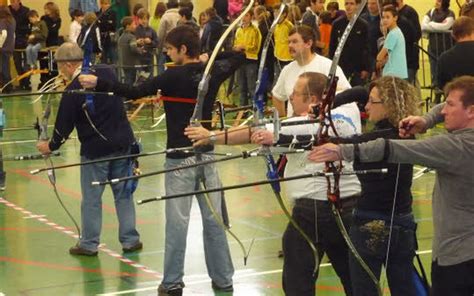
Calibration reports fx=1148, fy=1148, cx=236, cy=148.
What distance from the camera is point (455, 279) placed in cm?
511

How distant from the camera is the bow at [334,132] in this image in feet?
17.9

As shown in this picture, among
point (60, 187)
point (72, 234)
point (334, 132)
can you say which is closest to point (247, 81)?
point (60, 187)

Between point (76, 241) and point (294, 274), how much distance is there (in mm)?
3684

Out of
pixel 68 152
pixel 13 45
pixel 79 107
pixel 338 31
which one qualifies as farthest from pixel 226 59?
pixel 13 45

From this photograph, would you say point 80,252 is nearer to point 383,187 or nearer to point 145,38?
point 383,187

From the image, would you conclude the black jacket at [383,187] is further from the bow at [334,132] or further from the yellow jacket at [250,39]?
the yellow jacket at [250,39]

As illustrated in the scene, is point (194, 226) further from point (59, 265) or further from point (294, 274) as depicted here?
point (294, 274)

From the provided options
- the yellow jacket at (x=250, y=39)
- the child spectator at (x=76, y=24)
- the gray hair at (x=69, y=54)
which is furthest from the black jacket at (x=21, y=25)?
the gray hair at (x=69, y=54)

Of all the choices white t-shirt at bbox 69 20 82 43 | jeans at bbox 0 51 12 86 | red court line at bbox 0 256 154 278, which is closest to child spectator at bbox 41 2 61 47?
jeans at bbox 0 51 12 86

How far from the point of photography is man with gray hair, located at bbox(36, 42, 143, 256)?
27.9ft

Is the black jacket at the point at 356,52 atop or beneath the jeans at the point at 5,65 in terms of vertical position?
atop

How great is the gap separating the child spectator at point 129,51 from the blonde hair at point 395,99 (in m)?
13.7

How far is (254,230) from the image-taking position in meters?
9.49

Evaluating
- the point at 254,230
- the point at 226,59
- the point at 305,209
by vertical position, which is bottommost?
the point at 254,230
